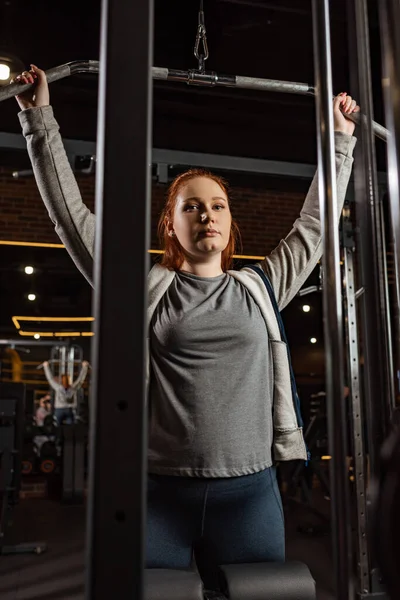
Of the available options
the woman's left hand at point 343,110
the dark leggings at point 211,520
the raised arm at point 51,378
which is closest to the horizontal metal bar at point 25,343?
the raised arm at point 51,378

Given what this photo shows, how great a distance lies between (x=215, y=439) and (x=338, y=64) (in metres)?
3.59

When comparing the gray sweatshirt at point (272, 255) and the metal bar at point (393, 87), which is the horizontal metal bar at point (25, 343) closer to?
the gray sweatshirt at point (272, 255)

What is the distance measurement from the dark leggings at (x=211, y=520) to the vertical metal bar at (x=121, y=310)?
701 millimetres

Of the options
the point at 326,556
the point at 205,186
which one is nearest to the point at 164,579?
the point at 205,186

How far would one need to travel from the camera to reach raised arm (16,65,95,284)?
3.56 ft

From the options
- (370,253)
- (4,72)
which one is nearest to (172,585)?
(370,253)

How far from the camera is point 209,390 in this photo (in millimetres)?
1198

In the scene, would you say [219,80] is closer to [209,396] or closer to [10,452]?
[209,396]

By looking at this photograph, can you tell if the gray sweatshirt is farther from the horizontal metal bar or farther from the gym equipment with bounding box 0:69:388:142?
the horizontal metal bar

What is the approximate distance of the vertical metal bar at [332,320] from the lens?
1.89 feet

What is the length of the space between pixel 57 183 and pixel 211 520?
2.29 ft

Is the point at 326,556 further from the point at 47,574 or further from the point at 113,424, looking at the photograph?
the point at 113,424

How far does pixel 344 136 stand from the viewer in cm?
127

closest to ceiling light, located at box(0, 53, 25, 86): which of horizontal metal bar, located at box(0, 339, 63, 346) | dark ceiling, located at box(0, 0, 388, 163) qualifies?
dark ceiling, located at box(0, 0, 388, 163)
